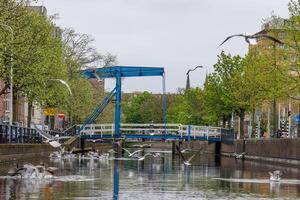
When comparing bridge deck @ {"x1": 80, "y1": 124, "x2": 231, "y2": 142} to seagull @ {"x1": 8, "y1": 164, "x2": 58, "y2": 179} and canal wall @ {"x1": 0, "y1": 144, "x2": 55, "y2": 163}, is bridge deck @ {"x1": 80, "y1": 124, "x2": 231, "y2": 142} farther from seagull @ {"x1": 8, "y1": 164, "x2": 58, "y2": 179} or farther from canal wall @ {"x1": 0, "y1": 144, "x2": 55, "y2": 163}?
seagull @ {"x1": 8, "y1": 164, "x2": 58, "y2": 179}

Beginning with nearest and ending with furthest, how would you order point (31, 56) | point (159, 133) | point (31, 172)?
point (31, 172) < point (31, 56) < point (159, 133)

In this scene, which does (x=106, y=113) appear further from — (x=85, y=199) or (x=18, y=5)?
(x=85, y=199)

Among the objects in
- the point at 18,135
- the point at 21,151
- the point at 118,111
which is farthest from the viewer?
the point at 118,111

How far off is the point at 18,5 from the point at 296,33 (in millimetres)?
21264

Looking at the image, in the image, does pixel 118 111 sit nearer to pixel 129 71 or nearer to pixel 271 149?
pixel 129 71

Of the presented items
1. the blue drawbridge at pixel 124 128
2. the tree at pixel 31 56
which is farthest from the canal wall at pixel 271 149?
the tree at pixel 31 56

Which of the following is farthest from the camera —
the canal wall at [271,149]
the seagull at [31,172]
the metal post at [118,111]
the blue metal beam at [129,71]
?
the metal post at [118,111]

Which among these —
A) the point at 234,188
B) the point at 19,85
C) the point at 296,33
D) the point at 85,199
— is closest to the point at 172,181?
the point at 234,188

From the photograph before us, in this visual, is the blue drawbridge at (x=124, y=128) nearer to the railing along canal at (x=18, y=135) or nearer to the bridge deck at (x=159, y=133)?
the bridge deck at (x=159, y=133)

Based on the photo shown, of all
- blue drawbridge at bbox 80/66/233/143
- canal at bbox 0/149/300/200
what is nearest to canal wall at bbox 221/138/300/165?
blue drawbridge at bbox 80/66/233/143

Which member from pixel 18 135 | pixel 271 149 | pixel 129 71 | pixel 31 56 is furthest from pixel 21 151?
pixel 271 149

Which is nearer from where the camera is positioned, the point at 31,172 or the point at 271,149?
the point at 31,172

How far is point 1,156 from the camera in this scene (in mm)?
54938

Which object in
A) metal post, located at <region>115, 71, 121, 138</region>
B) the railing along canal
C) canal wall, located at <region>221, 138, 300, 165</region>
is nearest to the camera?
the railing along canal
